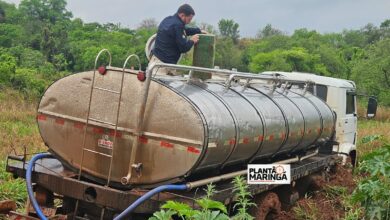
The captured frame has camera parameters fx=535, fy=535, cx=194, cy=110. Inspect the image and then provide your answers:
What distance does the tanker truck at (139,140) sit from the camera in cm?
539

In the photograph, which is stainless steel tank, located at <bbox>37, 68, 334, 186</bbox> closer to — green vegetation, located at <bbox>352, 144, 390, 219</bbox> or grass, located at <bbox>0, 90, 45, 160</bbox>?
green vegetation, located at <bbox>352, 144, 390, 219</bbox>

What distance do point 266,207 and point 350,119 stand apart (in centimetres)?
525

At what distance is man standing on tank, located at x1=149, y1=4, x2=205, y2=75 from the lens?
690cm

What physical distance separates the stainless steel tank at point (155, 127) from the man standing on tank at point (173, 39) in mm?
594

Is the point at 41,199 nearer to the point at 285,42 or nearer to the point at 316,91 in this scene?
the point at 316,91

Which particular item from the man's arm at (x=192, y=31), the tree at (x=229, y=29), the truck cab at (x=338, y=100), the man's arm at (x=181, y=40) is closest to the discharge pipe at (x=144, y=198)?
the man's arm at (x=181, y=40)

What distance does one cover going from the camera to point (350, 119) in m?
11.5

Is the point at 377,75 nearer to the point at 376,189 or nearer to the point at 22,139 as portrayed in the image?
the point at 22,139

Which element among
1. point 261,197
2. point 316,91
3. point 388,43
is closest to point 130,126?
point 261,197

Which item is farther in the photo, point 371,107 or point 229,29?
point 229,29

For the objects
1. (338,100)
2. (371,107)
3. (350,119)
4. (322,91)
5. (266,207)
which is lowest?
(266,207)

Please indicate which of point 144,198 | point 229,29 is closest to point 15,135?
point 144,198

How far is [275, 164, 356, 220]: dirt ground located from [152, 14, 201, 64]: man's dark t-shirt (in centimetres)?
264

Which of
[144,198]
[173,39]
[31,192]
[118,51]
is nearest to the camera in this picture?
[144,198]
